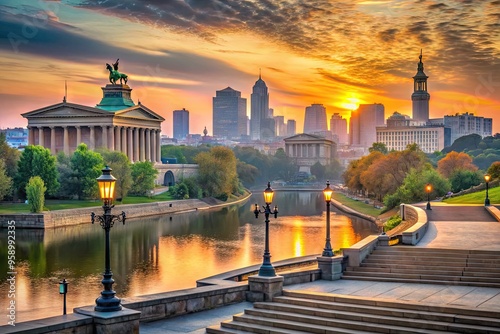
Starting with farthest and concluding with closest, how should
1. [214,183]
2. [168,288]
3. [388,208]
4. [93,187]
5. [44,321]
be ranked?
[214,183]
[93,187]
[388,208]
[168,288]
[44,321]

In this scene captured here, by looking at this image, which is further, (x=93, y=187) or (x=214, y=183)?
(x=214, y=183)

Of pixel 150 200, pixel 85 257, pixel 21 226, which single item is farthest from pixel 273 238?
pixel 150 200

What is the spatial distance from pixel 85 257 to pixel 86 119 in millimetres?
76363

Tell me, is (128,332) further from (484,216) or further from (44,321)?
(484,216)

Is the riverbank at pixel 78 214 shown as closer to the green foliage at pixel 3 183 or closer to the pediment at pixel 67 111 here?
the green foliage at pixel 3 183

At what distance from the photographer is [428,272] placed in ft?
87.2

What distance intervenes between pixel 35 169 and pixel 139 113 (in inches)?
2014

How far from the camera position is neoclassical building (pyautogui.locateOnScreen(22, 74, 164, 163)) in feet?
403

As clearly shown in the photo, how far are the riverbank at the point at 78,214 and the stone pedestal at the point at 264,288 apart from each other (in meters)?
51.1

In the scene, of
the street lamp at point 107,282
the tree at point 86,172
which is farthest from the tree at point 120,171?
the street lamp at point 107,282

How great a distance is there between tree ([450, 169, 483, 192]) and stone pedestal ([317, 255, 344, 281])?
192ft

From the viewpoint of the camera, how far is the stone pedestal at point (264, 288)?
22.7 m

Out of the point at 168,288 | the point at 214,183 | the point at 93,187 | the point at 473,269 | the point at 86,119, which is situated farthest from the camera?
the point at 86,119

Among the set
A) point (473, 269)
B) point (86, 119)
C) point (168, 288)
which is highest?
point (86, 119)
